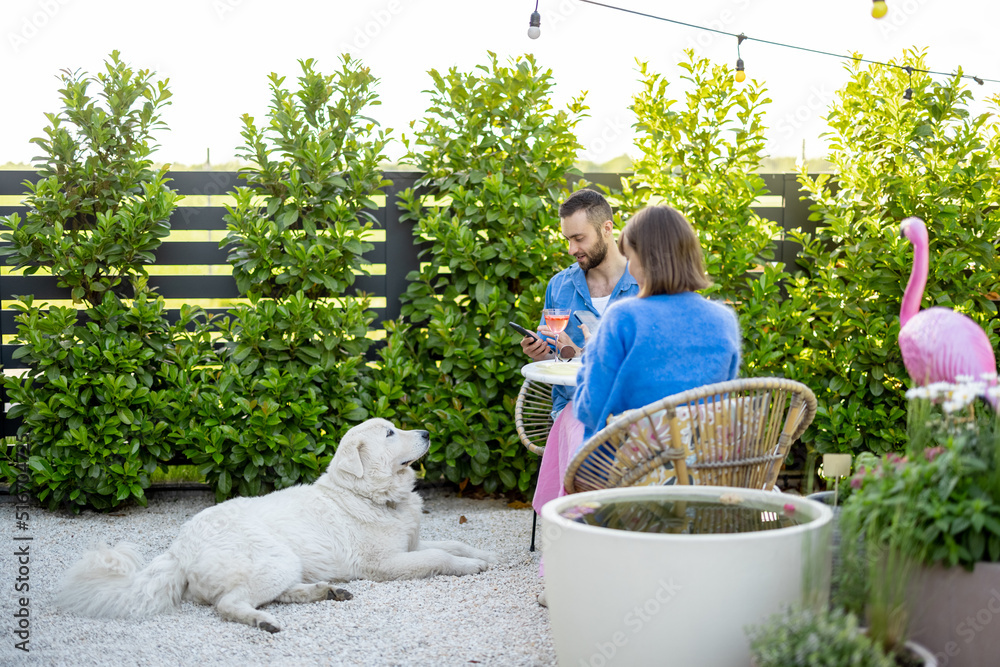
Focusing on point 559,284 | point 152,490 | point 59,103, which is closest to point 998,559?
point 559,284

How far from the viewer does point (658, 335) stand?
2396 millimetres

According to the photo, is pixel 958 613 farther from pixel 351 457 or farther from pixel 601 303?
pixel 351 457

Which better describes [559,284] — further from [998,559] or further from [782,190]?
[998,559]

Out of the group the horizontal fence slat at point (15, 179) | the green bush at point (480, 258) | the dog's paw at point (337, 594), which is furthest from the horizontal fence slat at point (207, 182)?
the dog's paw at point (337, 594)

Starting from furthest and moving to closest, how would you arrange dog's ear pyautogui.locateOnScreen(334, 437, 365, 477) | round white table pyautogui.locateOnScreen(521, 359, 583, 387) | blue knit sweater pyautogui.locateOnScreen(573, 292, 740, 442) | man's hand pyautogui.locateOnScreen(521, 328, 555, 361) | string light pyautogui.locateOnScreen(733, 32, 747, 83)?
1. string light pyautogui.locateOnScreen(733, 32, 747, 83)
2. man's hand pyautogui.locateOnScreen(521, 328, 555, 361)
3. dog's ear pyautogui.locateOnScreen(334, 437, 365, 477)
4. round white table pyautogui.locateOnScreen(521, 359, 583, 387)
5. blue knit sweater pyautogui.locateOnScreen(573, 292, 740, 442)

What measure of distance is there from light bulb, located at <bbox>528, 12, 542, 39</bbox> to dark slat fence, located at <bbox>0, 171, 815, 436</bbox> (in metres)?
1.28

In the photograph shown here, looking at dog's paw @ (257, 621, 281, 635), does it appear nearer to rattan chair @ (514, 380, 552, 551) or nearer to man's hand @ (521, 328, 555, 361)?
rattan chair @ (514, 380, 552, 551)

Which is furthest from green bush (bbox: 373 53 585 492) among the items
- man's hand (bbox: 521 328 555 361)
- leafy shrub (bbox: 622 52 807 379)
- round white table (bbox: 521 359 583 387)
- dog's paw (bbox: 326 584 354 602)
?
dog's paw (bbox: 326 584 354 602)

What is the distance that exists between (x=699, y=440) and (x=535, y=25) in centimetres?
256

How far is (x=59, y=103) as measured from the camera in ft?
15.0

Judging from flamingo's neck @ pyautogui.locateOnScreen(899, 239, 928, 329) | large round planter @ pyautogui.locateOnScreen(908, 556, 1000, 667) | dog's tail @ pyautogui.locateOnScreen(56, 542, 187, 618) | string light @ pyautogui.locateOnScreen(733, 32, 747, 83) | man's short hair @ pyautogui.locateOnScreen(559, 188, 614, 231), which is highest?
string light @ pyautogui.locateOnScreen(733, 32, 747, 83)

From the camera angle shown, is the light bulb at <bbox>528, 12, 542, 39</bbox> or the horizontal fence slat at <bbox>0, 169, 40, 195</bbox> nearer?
the light bulb at <bbox>528, 12, 542, 39</bbox>

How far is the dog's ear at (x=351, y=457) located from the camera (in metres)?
3.54

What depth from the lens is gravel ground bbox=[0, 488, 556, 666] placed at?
8.88ft
